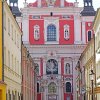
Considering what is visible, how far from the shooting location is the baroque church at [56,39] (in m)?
88.1

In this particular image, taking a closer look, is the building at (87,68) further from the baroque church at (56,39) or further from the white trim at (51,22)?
the white trim at (51,22)

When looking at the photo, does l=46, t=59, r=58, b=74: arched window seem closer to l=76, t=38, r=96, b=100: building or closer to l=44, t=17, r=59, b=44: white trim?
l=44, t=17, r=59, b=44: white trim

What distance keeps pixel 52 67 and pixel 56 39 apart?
224 inches

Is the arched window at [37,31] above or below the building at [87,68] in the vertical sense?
above

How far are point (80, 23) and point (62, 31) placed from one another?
3998 millimetres

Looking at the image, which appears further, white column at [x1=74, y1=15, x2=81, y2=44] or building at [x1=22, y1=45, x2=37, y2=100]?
white column at [x1=74, y1=15, x2=81, y2=44]

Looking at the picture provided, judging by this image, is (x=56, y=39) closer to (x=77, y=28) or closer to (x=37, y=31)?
(x=37, y=31)

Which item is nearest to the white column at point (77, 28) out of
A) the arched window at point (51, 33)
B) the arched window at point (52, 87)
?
the arched window at point (51, 33)

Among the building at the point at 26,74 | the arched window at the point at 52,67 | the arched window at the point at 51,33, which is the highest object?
the arched window at the point at 51,33

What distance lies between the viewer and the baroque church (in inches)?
3467

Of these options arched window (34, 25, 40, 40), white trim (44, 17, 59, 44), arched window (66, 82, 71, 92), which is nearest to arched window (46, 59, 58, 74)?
arched window (66, 82, 71, 92)

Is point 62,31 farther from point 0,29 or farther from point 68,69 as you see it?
point 0,29

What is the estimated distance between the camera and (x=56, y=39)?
90.6 meters

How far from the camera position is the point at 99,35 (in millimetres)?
37656
